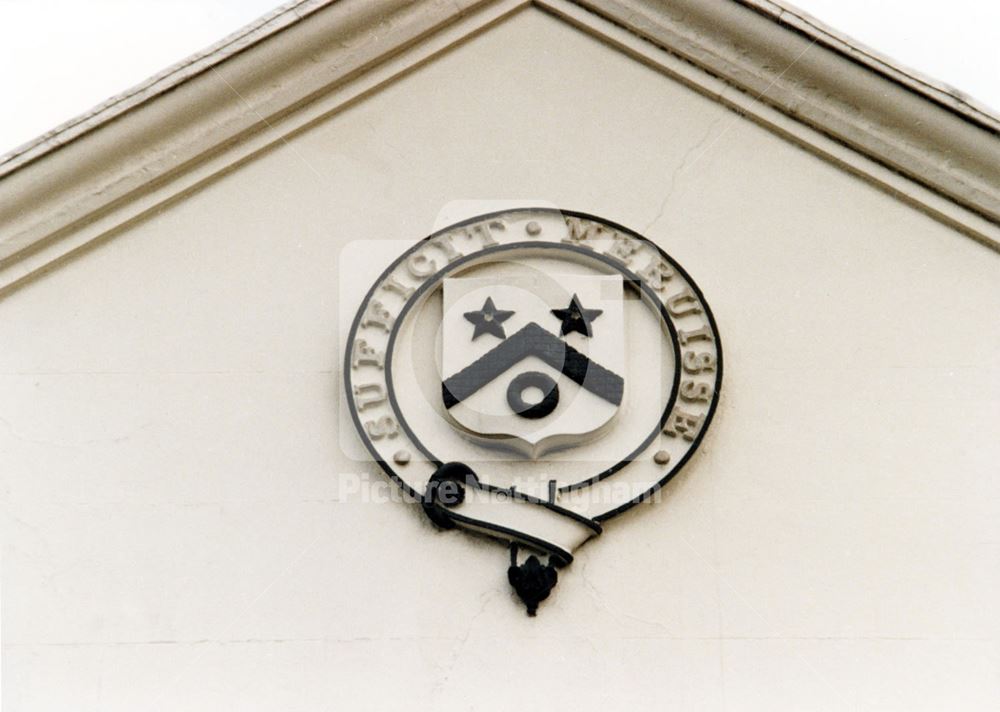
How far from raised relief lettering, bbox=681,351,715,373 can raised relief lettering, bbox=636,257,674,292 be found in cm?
38

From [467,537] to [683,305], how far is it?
146 cm

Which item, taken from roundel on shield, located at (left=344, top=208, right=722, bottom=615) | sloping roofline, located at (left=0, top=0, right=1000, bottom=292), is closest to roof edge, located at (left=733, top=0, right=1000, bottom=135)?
sloping roofline, located at (left=0, top=0, right=1000, bottom=292)

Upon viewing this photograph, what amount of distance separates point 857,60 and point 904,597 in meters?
2.59

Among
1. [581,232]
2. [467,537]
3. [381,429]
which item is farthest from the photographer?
[581,232]

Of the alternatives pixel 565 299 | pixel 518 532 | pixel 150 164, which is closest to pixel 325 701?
pixel 518 532

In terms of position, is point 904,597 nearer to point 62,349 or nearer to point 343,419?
point 343,419

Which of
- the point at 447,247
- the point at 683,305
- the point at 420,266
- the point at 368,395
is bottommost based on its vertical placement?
the point at 368,395

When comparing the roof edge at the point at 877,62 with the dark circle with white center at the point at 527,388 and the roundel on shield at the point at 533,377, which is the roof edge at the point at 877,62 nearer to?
the roundel on shield at the point at 533,377

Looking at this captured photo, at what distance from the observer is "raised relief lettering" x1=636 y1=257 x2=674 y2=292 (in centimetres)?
705

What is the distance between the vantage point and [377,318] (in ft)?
22.9

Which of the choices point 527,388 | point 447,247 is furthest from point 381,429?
point 447,247

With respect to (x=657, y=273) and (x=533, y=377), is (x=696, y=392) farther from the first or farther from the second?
(x=533, y=377)

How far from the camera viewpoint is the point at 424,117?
7.63 meters

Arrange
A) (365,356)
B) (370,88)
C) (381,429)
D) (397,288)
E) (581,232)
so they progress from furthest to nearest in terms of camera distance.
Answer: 1. (370,88)
2. (581,232)
3. (397,288)
4. (365,356)
5. (381,429)
